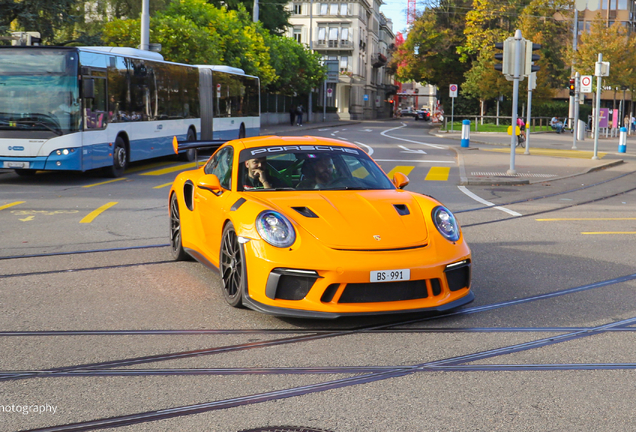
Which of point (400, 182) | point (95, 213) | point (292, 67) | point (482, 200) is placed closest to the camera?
point (400, 182)

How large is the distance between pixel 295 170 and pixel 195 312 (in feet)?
5.15

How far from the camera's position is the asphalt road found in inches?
153

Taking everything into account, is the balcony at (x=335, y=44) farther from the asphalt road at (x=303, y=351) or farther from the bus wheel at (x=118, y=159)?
the asphalt road at (x=303, y=351)

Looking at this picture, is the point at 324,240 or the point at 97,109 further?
the point at 97,109

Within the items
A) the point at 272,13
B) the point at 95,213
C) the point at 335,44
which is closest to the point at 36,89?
the point at 95,213

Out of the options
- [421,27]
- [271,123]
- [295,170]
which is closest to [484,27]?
[421,27]

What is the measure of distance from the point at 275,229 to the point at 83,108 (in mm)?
11752

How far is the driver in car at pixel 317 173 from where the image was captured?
6.64 m

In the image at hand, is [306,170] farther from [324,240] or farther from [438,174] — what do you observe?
[438,174]

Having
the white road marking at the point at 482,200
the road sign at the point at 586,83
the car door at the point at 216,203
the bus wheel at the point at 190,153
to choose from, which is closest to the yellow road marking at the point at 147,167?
the bus wheel at the point at 190,153

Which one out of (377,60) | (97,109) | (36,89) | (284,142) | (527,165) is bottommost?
(527,165)

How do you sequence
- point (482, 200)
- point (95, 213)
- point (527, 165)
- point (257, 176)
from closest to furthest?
point (257, 176), point (95, 213), point (482, 200), point (527, 165)

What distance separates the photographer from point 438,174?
63.7 feet

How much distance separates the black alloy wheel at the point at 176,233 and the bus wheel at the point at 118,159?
10.0 metres
